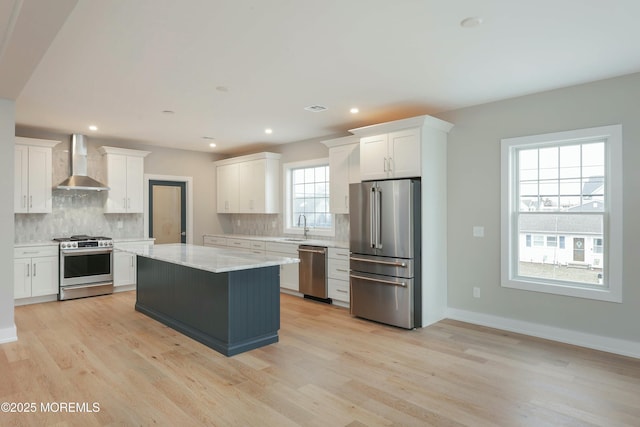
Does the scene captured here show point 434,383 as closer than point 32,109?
Yes

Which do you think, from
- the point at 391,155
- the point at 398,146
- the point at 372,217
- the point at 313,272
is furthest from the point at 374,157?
the point at 313,272

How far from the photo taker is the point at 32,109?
4652 millimetres

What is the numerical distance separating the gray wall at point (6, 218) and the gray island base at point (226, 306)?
147 cm

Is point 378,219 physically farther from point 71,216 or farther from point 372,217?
point 71,216

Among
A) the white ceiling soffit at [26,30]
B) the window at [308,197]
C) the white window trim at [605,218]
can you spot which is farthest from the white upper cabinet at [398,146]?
the white ceiling soffit at [26,30]

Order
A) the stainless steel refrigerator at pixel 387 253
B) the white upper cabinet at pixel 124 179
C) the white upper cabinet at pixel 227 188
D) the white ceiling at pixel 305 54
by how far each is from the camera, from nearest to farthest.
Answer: the white ceiling at pixel 305 54
the stainless steel refrigerator at pixel 387 253
the white upper cabinet at pixel 124 179
the white upper cabinet at pixel 227 188

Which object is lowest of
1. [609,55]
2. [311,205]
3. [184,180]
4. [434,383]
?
[434,383]

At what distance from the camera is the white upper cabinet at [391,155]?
4.43m

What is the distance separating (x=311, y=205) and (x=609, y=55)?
446 cm

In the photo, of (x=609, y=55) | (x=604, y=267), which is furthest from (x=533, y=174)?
(x=609, y=55)

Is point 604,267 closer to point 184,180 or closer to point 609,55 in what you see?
point 609,55

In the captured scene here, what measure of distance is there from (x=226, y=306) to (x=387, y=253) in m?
1.94

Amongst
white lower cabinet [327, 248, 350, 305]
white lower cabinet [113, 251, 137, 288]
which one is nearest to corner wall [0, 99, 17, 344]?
white lower cabinet [113, 251, 137, 288]

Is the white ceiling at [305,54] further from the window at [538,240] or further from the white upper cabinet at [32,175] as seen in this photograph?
the window at [538,240]
